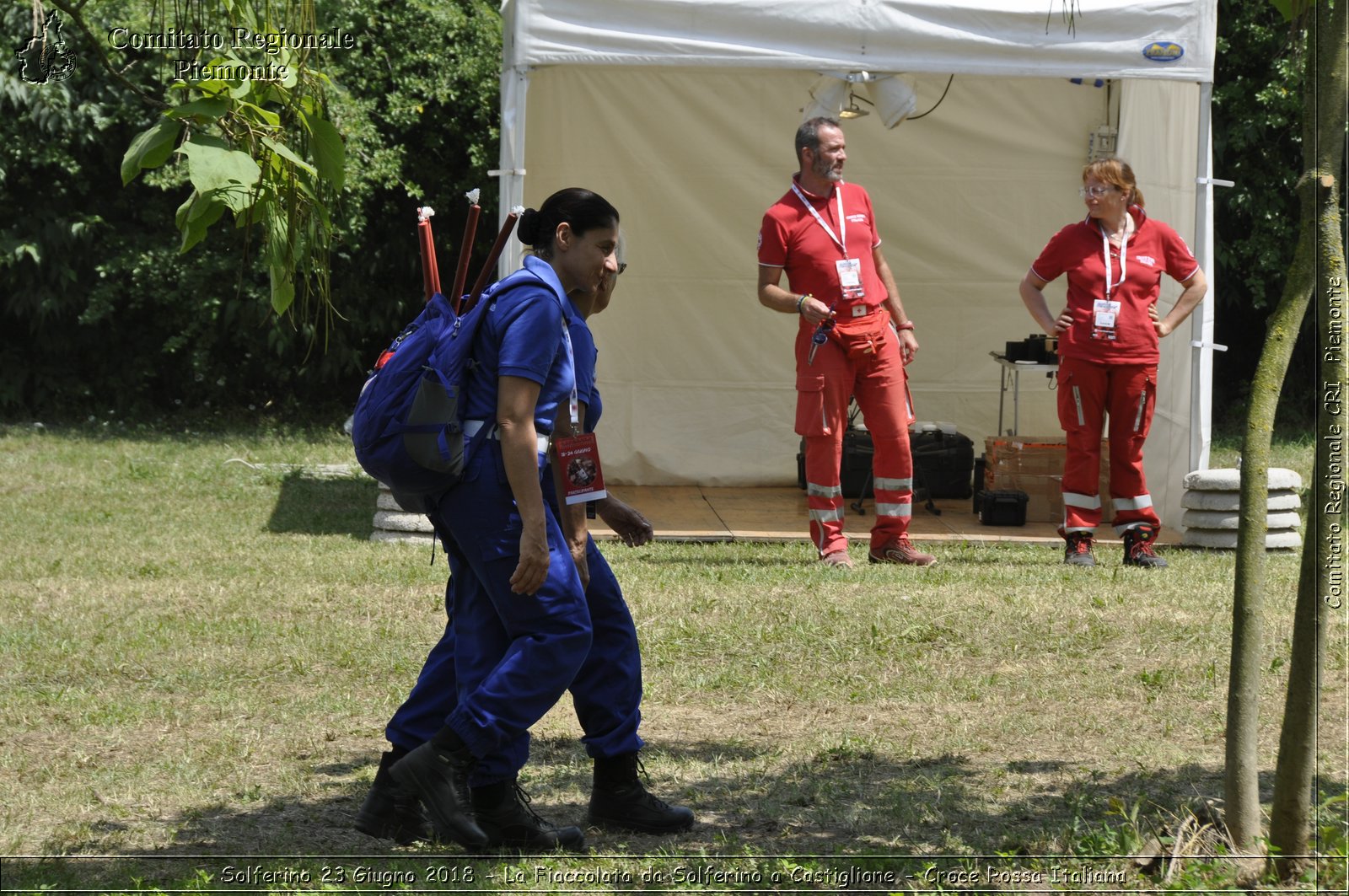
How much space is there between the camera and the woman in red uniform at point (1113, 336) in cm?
755

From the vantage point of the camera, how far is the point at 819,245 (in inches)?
297

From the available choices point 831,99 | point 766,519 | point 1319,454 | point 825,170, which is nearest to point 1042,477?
point 766,519

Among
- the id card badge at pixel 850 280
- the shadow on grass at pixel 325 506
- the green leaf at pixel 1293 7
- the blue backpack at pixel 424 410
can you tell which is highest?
the green leaf at pixel 1293 7

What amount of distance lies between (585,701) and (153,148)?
6.47 feet

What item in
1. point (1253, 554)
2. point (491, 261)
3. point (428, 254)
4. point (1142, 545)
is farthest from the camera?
point (1142, 545)

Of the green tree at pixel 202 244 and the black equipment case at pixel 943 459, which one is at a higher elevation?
the green tree at pixel 202 244

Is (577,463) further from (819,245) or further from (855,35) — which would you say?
(855,35)

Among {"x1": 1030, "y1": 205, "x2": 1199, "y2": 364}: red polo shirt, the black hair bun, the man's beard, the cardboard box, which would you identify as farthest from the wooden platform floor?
the black hair bun

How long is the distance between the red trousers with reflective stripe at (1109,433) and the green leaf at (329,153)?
5.40 m

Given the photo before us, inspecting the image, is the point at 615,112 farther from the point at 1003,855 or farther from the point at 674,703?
the point at 1003,855

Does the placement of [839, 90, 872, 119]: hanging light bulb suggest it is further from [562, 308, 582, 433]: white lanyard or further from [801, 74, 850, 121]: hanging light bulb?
[562, 308, 582, 433]: white lanyard

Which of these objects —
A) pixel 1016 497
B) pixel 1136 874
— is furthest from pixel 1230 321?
pixel 1136 874

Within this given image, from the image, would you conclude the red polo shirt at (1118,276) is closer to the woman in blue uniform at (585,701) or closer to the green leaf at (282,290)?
the woman in blue uniform at (585,701)

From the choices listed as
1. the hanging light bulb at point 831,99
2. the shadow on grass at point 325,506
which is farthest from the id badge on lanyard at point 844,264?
the shadow on grass at point 325,506
